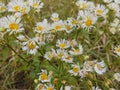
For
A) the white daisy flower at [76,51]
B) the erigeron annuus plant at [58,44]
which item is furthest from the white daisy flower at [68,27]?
the white daisy flower at [76,51]

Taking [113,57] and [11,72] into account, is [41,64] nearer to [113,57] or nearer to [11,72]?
[11,72]

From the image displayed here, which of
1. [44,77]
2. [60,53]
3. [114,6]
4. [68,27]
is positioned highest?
[114,6]

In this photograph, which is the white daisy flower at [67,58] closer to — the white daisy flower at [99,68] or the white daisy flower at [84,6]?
the white daisy flower at [99,68]

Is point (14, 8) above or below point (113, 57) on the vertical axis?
above

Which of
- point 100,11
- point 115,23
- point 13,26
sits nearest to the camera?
point 13,26

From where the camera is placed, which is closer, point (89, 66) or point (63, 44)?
point (89, 66)

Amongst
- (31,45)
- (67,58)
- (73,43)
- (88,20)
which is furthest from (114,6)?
(31,45)

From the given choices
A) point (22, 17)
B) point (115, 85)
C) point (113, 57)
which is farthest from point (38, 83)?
point (113, 57)

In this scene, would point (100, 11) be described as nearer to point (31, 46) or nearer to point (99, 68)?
point (99, 68)
